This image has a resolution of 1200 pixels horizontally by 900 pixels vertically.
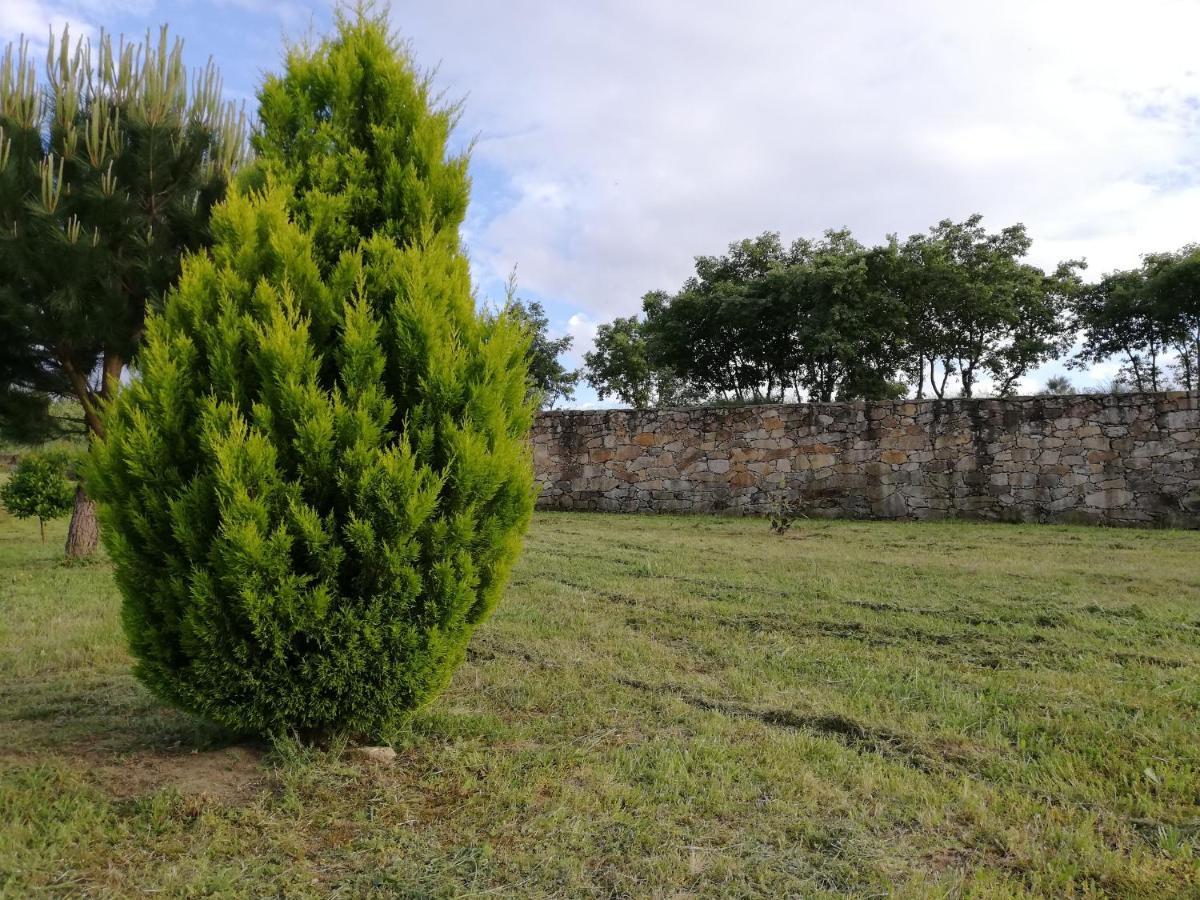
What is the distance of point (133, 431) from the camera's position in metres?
2.24

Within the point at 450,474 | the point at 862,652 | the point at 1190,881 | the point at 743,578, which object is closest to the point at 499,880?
the point at 450,474

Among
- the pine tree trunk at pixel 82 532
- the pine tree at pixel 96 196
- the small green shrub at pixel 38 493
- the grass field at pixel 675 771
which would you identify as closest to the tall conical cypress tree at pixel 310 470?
the grass field at pixel 675 771

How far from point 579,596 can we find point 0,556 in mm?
6727

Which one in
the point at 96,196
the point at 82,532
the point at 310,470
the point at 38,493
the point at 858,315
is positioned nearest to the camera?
the point at 310,470

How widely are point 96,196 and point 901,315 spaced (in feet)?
58.8

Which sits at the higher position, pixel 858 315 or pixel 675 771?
pixel 858 315

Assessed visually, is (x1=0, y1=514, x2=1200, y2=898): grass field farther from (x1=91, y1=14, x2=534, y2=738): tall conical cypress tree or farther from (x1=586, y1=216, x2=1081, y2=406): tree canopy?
(x1=586, y1=216, x2=1081, y2=406): tree canopy

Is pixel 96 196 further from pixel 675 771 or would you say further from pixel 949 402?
pixel 949 402

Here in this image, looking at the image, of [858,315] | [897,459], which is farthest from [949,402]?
[858,315]

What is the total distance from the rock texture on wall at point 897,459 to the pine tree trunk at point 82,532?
7175 millimetres

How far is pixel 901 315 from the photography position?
19359 millimetres

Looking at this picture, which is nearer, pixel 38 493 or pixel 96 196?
pixel 96 196

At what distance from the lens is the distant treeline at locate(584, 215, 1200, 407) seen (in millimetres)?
18938

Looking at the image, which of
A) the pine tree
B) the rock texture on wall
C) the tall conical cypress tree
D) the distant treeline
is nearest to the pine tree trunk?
the pine tree
